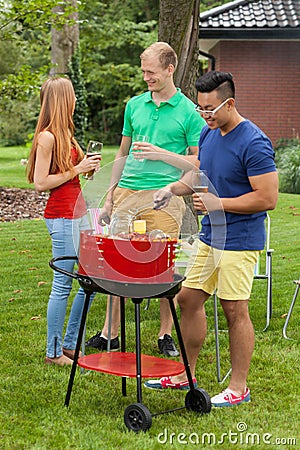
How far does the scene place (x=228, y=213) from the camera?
406 centimetres

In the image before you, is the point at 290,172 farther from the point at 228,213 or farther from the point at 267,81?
the point at 228,213

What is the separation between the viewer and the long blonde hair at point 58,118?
4.71 metres

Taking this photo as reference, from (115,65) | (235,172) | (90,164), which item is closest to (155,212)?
(235,172)

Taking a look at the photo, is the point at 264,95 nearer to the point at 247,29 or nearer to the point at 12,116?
the point at 247,29

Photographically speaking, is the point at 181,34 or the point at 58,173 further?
the point at 181,34

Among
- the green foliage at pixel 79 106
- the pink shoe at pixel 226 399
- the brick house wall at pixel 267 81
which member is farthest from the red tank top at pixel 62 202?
the green foliage at pixel 79 106

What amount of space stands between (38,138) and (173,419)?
1827mm

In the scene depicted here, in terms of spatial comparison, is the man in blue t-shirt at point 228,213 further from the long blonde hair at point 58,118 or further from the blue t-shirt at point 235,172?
the long blonde hair at point 58,118

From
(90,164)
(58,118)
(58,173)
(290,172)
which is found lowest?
(290,172)

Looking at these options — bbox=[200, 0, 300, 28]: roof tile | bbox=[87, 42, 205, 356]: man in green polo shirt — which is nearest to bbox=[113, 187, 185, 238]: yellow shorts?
bbox=[87, 42, 205, 356]: man in green polo shirt

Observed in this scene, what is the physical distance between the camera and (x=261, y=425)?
394 cm

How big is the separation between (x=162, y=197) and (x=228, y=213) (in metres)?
0.35

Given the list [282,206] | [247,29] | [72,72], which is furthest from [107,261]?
[72,72]

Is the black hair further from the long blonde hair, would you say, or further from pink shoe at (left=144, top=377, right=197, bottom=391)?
pink shoe at (left=144, top=377, right=197, bottom=391)
